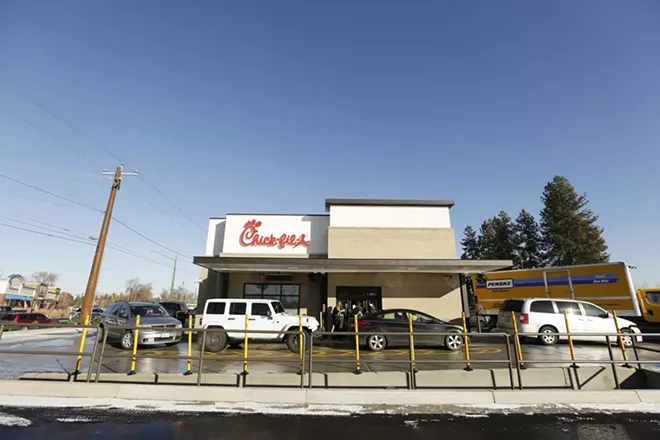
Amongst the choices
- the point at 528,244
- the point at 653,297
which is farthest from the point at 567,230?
the point at 653,297

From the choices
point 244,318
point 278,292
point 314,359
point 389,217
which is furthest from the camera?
point 389,217

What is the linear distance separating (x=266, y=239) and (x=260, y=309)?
7.10 meters

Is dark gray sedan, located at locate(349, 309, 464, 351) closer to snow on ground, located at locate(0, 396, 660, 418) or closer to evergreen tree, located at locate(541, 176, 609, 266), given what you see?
snow on ground, located at locate(0, 396, 660, 418)

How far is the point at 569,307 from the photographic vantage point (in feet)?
43.5

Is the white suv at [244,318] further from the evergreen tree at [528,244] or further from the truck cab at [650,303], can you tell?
the evergreen tree at [528,244]

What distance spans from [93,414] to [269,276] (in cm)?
1311

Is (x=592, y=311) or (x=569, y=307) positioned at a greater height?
(x=569, y=307)

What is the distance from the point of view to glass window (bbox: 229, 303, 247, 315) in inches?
489

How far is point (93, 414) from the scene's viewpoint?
5.62m

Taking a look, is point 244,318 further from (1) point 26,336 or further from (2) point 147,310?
(1) point 26,336

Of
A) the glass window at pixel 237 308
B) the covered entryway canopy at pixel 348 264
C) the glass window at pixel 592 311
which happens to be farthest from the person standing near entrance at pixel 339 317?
the glass window at pixel 592 311

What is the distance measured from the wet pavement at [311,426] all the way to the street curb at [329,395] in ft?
2.06

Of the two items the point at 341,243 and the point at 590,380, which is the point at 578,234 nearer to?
the point at 341,243

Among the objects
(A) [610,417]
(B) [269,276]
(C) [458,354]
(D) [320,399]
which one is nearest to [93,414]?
(D) [320,399]
